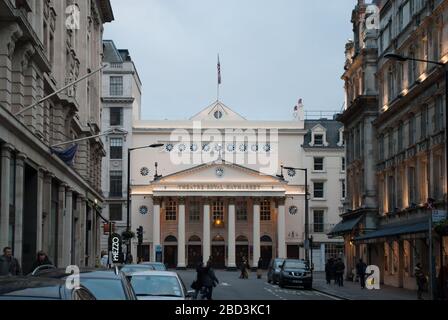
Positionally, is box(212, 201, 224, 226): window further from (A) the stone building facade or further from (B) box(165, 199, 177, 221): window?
(A) the stone building facade

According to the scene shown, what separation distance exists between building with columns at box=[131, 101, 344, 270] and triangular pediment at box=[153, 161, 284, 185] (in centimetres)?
12

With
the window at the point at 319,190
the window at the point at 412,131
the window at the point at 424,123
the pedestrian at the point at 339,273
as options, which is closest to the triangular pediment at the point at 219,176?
the window at the point at 319,190

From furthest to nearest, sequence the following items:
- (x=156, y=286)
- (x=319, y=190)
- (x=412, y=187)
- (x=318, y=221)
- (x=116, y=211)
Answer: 1. (x=319, y=190)
2. (x=318, y=221)
3. (x=116, y=211)
4. (x=412, y=187)
5. (x=156, y=286)

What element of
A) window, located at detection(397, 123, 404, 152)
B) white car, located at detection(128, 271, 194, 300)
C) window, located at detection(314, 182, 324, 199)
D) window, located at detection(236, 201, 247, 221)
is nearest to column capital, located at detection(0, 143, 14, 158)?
white car, located at detection(128, 271, 194, 300)

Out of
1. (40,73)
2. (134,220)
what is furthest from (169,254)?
(40,73)

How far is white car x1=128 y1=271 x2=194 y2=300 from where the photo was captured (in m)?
15.7

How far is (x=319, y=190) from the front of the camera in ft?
331

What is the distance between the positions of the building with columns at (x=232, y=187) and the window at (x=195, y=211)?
0.12 meters

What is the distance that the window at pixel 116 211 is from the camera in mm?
98250

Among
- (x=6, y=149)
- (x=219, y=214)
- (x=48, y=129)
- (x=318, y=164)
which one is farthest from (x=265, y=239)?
(x=6, y=149)

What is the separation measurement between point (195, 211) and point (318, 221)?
581 inches

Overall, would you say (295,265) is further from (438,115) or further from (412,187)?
(438,115)

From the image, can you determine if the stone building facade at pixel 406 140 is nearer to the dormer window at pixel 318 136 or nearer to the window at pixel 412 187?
the window at pixel 412 187

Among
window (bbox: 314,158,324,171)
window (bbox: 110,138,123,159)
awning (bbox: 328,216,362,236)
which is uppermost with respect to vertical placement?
window (bbox: 110,138,123,159)
